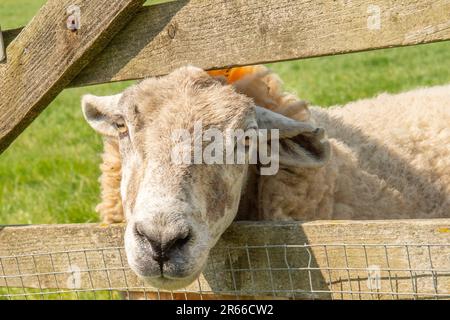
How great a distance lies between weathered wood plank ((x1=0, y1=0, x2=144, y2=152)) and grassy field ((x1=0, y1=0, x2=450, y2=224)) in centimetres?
296

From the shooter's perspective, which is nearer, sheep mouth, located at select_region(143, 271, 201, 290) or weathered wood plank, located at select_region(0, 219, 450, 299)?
weathered wood plank, located at select_region(0, 219, 450, 299)

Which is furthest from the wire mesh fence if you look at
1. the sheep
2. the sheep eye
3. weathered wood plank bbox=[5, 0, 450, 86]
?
weathered wood plank bbox=[5, 0, 450, 86]

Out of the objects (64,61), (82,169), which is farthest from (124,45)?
(82,169)

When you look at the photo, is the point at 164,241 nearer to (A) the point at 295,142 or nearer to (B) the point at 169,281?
(B) the point at 169,281

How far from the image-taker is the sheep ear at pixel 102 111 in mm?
3615

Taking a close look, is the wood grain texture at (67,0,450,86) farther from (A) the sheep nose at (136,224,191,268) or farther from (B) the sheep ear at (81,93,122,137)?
(A) the sheep nose at (136,224,191,268)

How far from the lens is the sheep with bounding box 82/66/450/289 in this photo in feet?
8.85

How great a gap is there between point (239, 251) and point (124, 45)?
93 centimetres

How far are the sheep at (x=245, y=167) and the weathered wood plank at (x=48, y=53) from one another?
1.26 ft

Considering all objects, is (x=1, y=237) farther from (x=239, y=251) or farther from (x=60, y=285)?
(x=239, y=251)

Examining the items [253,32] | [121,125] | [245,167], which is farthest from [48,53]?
[245,167]

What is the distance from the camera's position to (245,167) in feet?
10.8

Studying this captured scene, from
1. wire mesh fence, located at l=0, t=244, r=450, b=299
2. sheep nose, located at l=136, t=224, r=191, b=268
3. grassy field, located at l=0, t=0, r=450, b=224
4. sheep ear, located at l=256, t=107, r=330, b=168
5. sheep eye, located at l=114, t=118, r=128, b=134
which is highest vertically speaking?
sheep eye, located at l=114, t=118, r=128, b=134

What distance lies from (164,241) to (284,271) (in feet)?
1.61
